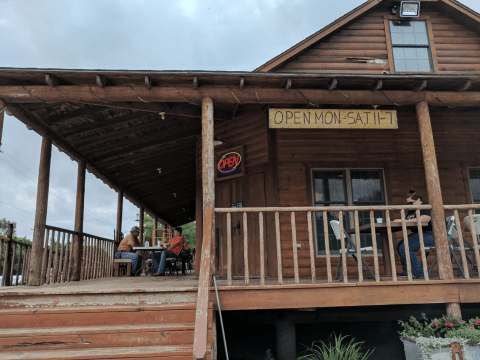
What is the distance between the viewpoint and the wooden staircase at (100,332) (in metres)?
4.18

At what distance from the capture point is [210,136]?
581 centimetres

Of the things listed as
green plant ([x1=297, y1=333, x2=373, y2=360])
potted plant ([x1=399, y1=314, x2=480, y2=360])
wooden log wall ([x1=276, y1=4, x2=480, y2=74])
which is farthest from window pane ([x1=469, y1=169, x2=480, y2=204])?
green plant ([x1=297, y1=333, x2=373, y2=360])

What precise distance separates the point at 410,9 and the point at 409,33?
1.89 ft

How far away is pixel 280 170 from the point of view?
7875 mm

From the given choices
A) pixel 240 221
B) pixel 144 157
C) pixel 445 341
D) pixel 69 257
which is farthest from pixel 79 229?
pixel 445 341

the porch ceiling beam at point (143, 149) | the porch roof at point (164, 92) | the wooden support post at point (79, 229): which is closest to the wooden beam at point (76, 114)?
the porch roof at point (164, 92)

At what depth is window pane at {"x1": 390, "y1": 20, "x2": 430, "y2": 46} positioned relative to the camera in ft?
31.5

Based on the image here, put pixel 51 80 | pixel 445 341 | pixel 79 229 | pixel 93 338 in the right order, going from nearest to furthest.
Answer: pixel 93 338 < pixel 445 341 < pixel 51 80 < pixel 79 229

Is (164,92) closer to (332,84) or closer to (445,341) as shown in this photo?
(332,84)

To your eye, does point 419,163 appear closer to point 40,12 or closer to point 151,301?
point 151,301

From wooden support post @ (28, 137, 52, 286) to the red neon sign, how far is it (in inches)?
137

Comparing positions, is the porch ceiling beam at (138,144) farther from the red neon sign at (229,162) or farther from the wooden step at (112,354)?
the wooden step at (112,354)

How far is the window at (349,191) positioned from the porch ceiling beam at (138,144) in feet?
10.3

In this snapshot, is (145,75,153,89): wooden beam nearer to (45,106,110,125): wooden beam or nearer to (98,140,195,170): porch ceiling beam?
(45,106,110,125): wooden beam
